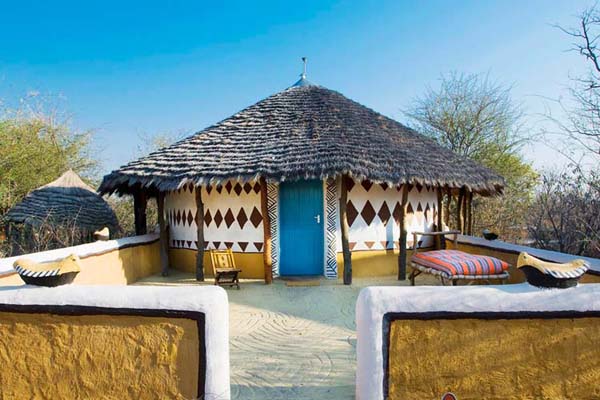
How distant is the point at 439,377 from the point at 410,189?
5.87 metres

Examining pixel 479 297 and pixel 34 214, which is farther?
pixel 34 214

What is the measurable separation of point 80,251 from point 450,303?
5.59m

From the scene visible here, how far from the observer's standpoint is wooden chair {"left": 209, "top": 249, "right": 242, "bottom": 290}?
629 centimetres

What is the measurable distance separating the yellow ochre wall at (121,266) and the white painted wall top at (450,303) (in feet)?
14.3

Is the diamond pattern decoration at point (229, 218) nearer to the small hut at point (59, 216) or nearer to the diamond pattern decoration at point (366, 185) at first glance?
the diamond pattern decoration at point (366, 185)

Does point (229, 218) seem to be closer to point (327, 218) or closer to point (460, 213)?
point (327, 218)

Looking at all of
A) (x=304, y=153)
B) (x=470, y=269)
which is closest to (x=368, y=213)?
(x=304, y=153)

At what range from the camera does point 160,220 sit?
773 cm

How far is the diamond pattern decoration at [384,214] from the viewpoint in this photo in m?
7.46

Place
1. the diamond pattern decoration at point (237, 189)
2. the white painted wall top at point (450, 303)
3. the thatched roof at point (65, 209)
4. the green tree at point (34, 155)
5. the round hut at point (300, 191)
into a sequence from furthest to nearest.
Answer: the green tree at point (34, 155), the thatched roof at point (65, 209), the diamond pattern decoration at point (237, 189), the round hut at point (300, 191), the white painted wall top at point (450, 303)

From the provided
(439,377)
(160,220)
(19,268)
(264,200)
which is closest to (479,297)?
(439,377)

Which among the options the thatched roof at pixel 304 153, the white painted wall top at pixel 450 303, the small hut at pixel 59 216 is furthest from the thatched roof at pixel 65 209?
the white painted wall top at pixel 450 303

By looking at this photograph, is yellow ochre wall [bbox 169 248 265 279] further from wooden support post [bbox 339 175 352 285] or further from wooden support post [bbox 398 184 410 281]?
wooden support post [bbox 398 184 410 281]

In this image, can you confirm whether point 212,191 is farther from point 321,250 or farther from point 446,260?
point 446,260
